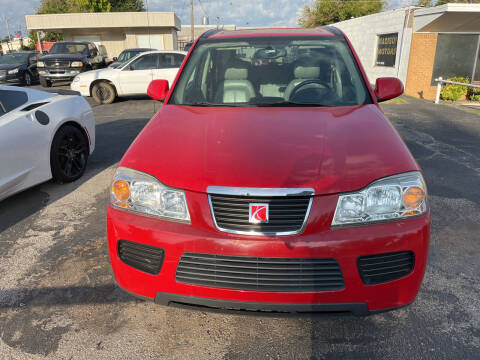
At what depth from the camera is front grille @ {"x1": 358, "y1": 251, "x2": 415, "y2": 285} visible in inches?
76.1

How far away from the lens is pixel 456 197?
449 cm

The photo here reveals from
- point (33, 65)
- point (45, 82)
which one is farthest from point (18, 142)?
point (33, 65)

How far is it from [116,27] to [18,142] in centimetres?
2761

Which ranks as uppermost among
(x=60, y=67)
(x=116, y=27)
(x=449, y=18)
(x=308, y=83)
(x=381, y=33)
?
(x=116, y=27)

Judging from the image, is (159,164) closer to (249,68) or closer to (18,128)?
(249,68)

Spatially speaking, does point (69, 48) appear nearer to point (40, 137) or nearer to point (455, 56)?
point (40, 137)

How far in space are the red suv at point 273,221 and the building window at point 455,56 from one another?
14201 millimetres

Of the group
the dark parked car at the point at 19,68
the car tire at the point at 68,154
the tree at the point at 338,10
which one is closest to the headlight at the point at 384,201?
the car tire at the point at 68,154

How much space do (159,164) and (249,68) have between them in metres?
1.62

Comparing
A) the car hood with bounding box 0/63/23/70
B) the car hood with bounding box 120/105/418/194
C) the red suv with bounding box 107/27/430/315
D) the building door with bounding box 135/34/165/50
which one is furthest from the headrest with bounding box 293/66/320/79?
the building door with bounding box 135/34/165/50

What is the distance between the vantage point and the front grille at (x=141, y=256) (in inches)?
79.1

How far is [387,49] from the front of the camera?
1667 cm

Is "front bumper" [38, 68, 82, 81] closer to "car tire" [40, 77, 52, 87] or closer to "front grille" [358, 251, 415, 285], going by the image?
"car tire" [40, 77, 52, 87]

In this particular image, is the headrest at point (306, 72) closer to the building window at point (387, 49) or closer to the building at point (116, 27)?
the building window at point (387, 49)
